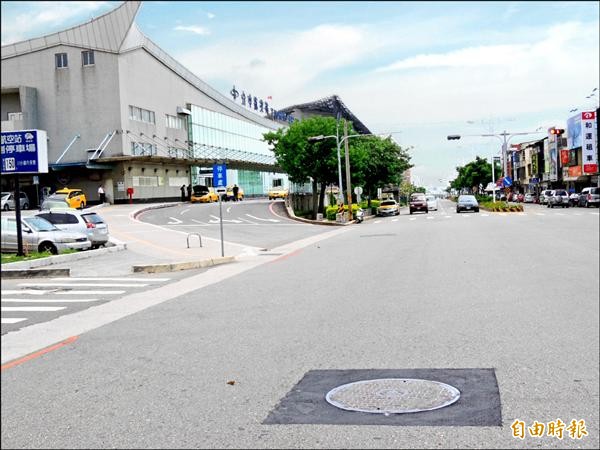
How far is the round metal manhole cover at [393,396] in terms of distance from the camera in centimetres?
582

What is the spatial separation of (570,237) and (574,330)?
58.7ft

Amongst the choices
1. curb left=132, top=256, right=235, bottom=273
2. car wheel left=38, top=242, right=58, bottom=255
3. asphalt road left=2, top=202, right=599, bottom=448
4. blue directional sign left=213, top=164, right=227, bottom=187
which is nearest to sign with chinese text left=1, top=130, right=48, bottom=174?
asphalt road left=2, top=202, right=599, bottom=448

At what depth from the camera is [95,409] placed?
6133 millimetres

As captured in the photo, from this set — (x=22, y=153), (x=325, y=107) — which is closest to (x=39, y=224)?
(x=22, y=153)

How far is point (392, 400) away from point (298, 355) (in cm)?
224

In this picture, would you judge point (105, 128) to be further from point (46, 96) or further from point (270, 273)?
point (270, 273)

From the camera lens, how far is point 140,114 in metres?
6.88

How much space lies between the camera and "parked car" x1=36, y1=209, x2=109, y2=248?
25172 mm

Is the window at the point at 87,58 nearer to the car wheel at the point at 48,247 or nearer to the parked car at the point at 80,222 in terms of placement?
the car wheel at the point at 48,247

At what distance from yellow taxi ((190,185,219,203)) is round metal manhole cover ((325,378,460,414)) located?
2210 inches

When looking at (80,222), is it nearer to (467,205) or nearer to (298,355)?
(298,355)


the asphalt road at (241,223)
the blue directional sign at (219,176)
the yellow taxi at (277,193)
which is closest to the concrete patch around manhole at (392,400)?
the blue directional sign at (219,176)

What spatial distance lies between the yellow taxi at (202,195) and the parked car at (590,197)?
1381 inches

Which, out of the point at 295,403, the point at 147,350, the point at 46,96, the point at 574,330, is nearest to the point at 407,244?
the point at 574,330
